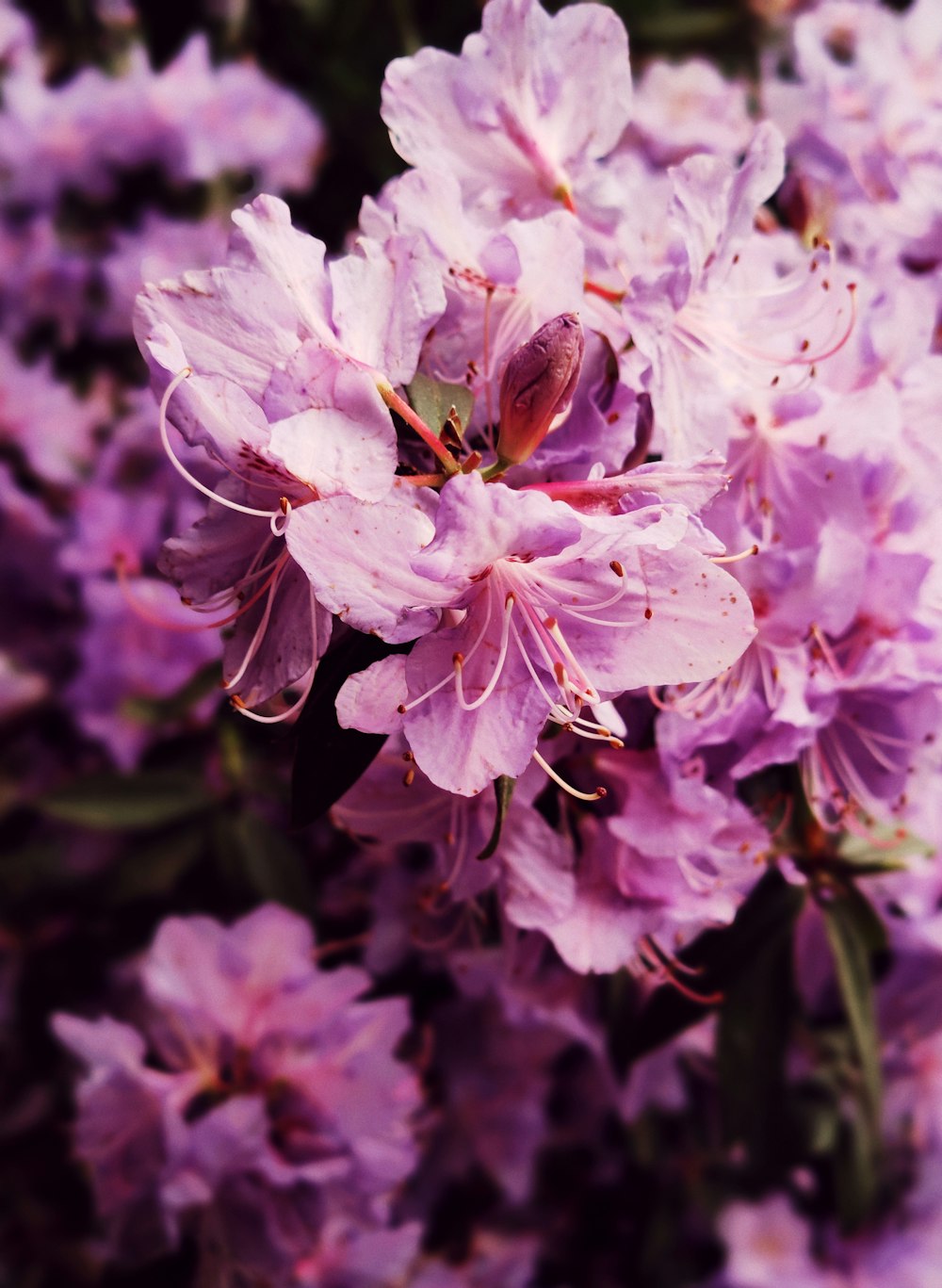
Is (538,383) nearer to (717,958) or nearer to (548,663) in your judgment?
(548,663)

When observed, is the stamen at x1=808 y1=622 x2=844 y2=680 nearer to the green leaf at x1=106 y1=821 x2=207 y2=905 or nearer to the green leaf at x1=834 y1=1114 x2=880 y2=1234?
the green leaf at x1=834 y1=1114 x2=880 y2=1234

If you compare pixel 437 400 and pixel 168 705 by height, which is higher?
pixel 437 400

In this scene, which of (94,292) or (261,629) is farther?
(94,292)

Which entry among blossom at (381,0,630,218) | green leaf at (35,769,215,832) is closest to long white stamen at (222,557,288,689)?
blossom at (381,0,630,218)

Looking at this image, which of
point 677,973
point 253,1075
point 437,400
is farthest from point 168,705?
point 437,400

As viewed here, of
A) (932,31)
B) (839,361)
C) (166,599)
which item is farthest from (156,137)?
(839,361)

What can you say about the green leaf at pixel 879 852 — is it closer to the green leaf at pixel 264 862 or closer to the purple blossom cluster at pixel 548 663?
the purple blossom cluster at pixel 548 663

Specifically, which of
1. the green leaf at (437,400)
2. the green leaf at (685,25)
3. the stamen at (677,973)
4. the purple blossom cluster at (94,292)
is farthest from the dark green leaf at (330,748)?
the green leaf at (685,25)

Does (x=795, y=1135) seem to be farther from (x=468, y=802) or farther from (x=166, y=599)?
(x=166, y=599)
